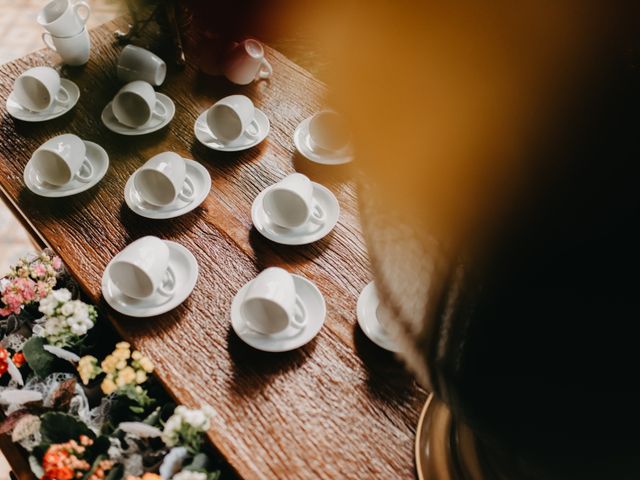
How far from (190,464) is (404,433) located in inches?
12.9

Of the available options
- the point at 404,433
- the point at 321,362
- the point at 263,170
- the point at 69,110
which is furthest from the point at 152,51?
the point at 404,433

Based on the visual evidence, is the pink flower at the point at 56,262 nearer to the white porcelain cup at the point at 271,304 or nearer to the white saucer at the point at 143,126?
the white saucer at the point at 143,126

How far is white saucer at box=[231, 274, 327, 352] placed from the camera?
35.9 inches

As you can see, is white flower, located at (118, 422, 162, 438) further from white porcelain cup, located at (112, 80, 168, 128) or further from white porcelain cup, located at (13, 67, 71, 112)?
white porcelain cup, located at (13, 67, 71, 112)

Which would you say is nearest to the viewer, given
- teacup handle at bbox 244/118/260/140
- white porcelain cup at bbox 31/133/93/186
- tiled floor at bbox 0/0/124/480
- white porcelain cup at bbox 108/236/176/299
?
white porcelain cup at bbox 108/236/176/299

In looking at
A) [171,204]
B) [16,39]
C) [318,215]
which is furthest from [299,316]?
[16,39]

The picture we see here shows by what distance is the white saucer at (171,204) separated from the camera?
1122 millimetres

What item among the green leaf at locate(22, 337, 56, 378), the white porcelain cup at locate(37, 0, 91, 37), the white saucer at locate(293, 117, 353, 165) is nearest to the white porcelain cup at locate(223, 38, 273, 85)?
the white saucer at locate(293, 117, 353, 165)

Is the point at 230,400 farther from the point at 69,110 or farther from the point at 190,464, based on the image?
the point at 69,110

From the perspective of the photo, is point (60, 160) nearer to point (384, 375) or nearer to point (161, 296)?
point (161, 296)

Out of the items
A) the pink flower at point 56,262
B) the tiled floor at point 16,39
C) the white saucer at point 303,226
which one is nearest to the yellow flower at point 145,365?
the white saucer at point 303,226

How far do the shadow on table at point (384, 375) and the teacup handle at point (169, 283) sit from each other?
351 millimetres

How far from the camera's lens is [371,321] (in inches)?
36.9

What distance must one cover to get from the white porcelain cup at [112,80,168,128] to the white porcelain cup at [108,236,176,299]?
0.44m
